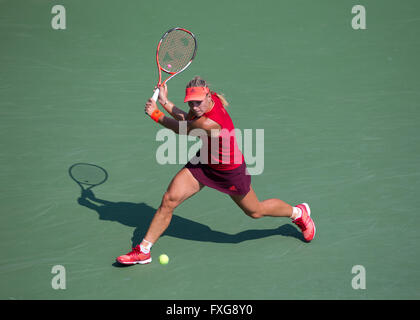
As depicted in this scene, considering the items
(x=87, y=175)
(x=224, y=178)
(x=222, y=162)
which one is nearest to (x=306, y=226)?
(x=224, y=178)

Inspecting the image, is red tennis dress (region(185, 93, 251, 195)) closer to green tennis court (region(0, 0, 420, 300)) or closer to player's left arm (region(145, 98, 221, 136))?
player's left arm (region(145, 98, 221, 136))

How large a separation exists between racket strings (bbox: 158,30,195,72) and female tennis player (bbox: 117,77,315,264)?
671mm

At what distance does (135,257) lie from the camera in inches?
219

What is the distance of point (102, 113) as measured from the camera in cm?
880

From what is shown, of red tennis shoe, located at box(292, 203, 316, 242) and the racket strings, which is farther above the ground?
the racket strings

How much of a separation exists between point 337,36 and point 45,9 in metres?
6.02

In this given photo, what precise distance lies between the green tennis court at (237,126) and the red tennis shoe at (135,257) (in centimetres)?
9

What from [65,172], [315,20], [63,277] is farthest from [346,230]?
[315,20]

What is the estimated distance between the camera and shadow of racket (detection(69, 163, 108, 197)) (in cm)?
718

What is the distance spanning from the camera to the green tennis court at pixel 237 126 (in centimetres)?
552

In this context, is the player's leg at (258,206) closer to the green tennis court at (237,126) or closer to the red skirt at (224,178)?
the red skirt at (224,178)

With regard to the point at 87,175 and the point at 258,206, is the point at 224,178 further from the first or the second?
the point at 87,175

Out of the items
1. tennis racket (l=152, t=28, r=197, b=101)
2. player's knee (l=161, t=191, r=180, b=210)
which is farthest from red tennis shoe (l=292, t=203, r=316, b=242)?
tennis racket (l=152, t=28, r=197, b=101)

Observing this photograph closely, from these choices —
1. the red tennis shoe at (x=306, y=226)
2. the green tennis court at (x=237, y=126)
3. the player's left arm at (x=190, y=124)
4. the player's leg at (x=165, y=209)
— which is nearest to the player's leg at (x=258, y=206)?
the red tennis shoe at (x=306, y=226)
